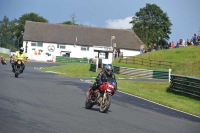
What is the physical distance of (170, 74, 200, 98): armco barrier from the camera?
27.5 m

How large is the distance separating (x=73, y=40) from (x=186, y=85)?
241ft

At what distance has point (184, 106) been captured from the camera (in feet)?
75.3

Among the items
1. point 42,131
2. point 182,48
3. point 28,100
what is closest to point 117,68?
point 182,48

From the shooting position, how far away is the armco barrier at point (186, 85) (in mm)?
27530

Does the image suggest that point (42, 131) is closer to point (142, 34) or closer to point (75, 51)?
point (75, 51)

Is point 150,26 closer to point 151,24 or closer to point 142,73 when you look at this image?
point 151,24

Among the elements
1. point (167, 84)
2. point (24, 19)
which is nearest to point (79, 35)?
point (24, 19)

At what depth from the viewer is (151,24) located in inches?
4695

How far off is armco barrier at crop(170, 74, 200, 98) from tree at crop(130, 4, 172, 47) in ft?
282

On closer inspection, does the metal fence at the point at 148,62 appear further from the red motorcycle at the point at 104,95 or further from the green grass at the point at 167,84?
the red motorcycle at the point at 104,95

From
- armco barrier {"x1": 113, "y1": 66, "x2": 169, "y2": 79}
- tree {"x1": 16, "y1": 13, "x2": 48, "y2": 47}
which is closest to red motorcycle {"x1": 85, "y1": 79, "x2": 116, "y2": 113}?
armco barrier {"x1": 113, "y1": 66, "x2": 169, "y2": 79}

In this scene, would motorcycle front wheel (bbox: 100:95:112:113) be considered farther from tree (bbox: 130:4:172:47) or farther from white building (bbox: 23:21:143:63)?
tree (bbox: 130:4:172:47)

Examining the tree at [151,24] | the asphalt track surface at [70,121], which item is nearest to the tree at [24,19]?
→ the tree at [151,24]

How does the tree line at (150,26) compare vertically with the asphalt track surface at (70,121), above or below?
above
